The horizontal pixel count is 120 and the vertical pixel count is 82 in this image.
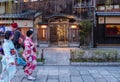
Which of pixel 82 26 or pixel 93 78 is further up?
pixel 82 26

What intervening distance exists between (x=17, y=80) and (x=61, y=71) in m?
2.62

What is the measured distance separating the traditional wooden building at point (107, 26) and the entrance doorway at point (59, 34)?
3.03 meters

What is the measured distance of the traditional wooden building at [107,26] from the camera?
27.6 m

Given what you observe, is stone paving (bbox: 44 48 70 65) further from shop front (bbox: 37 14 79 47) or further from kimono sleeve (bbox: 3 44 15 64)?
shop front (bbox: 37 14 79 47)

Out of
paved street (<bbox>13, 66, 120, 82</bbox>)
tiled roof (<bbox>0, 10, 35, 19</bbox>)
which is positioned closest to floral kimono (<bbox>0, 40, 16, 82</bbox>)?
paved street (<bbox>13, 66, 120, 82</bbox>)

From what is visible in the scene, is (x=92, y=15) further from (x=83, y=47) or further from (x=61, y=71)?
(x=61, y=71)

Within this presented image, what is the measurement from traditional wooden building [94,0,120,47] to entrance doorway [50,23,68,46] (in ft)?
9.96

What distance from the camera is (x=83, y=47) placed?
87.5 feet

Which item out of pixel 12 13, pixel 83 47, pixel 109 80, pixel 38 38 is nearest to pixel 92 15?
→ pixel 83 47

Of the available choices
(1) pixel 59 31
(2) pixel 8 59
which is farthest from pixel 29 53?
(1) pixel 59 31

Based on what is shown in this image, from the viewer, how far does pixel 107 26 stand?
27766 mm

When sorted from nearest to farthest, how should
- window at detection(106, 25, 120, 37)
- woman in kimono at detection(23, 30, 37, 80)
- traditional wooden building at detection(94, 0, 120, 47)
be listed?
woman in kimono at detection(23, 30, 37, 80), traditional wooden building at detection(94, 0, 120, 47), window at detection(106, 25, 120, 37)

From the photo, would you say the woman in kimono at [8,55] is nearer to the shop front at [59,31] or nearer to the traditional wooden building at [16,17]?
the traditional wooden building at [16,17]

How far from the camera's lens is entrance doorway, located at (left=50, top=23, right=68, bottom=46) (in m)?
28.3
